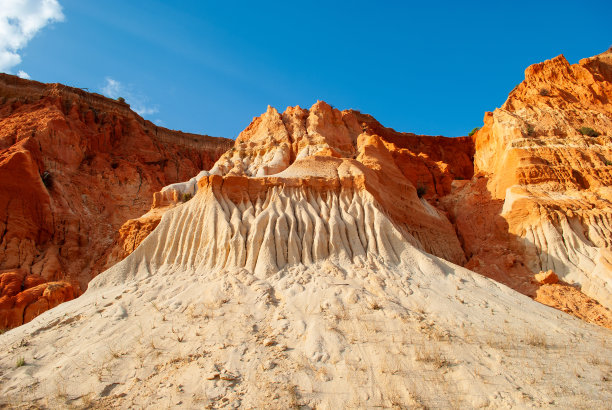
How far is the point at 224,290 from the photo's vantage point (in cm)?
1097

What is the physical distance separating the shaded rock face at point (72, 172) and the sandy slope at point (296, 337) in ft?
24.6

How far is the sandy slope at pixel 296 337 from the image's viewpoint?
6965 mm

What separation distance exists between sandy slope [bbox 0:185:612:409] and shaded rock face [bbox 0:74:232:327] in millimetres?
7496

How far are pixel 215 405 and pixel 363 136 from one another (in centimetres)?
2420

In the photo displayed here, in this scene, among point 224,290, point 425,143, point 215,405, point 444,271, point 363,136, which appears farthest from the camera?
point 425,143

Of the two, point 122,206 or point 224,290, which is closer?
point 224,290

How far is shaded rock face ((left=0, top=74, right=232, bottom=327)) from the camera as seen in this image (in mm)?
22766

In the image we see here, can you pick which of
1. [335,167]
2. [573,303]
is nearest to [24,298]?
[335,167]

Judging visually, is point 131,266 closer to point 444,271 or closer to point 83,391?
point 83,391

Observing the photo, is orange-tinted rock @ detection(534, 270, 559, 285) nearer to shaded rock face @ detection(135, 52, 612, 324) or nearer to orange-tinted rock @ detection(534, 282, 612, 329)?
orange-tinted rock @ detection(534, 282, 612, 329)

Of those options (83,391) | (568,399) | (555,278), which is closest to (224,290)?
(83,391)

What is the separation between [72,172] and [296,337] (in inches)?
1202

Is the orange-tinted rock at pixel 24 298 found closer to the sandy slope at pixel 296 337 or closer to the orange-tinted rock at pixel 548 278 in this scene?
the sandy slope at pixel 296 337

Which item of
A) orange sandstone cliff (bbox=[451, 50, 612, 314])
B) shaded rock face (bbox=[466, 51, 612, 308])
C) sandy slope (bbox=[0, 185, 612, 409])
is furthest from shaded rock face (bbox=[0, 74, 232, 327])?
shaded rock face (bbox=[466, 51, 612, 308])
